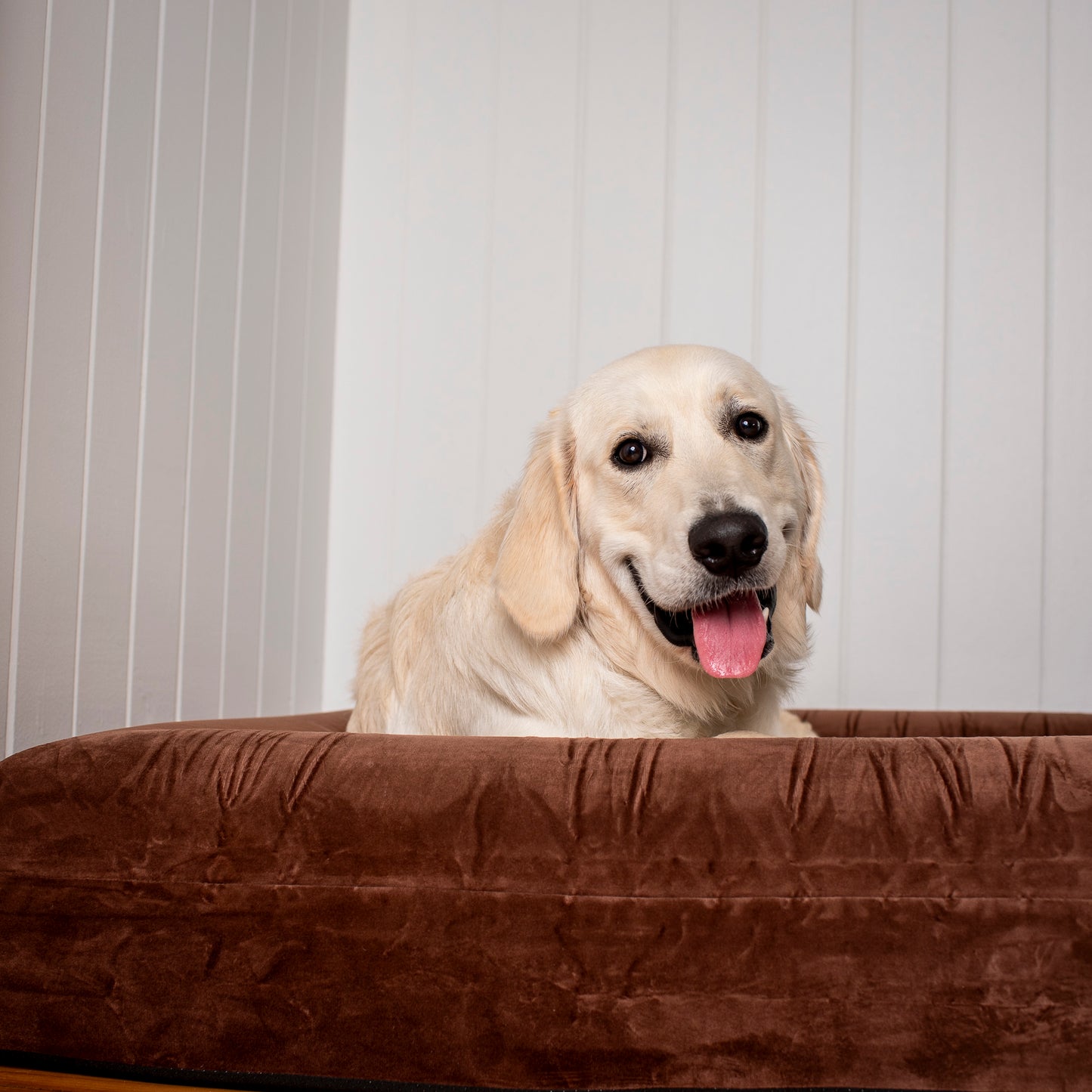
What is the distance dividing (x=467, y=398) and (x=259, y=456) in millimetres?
829

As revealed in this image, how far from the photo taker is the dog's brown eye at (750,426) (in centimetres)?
172

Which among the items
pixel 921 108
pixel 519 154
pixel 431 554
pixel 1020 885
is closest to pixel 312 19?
pixel 519 154

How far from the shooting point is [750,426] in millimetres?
1736

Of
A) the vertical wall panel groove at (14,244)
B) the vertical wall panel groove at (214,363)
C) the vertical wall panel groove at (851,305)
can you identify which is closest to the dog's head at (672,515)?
the vertical wall panel groove at (14,244)

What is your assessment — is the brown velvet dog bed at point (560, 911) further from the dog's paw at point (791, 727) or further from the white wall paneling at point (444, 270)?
the white wall paneling at point (444, 270)

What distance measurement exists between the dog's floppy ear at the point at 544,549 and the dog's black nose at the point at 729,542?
9.8 inches

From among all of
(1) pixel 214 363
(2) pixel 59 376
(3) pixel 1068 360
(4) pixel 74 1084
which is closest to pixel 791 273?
(3) pixel 1068 360

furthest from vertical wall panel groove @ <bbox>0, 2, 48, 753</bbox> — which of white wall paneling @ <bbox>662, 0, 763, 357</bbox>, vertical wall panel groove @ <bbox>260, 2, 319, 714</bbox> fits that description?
white wall paneling @ <bbox>662, 0, 763, 357</bbox>

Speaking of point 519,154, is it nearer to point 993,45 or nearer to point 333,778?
point 993,45

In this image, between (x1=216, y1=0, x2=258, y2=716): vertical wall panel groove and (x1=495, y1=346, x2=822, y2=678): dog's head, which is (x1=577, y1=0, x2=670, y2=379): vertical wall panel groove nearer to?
(x1=216, y1=0, x2=258, y2=716): vertical wall panel groove

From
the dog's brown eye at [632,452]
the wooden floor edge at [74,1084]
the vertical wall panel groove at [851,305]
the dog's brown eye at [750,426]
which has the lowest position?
the wooden floor edge at [74,1084]

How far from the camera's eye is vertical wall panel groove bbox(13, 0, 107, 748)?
1.90 m

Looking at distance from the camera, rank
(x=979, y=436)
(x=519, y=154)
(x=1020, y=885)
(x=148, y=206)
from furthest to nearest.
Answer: (x=519, y=154) < (x=979, y=436) < (x=148, y=206) < (x=1020, y=885)

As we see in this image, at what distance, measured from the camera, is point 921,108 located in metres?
3.25
